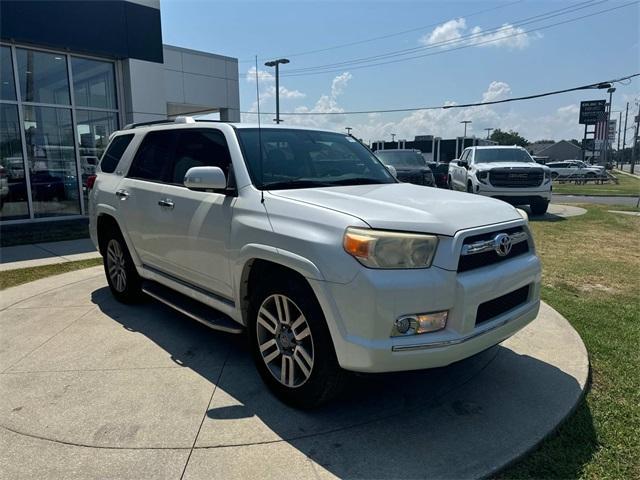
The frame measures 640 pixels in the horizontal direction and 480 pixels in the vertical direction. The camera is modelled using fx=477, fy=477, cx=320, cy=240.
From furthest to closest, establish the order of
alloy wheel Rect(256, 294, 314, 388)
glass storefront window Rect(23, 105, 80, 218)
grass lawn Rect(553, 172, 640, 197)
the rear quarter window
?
grass lawn Rect(553, 172, 640, 197) < glass storefront window Rect(23, 105, 80, 218) < the rear quarter window < alloy wheel Rect(256, 294, 314, 388)

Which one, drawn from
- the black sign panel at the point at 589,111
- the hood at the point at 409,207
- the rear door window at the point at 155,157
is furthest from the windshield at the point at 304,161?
the black sign panel at the point at 589,111

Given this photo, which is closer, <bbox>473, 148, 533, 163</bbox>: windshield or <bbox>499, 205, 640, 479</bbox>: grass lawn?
<bbox>499, 205, 640, 479</bbox>: grass lawn

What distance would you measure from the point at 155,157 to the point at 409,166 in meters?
11.3

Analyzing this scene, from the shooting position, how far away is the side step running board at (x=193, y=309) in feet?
12.0

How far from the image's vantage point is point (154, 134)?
4781mm

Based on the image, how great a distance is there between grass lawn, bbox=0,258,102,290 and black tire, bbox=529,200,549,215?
37.1 ft

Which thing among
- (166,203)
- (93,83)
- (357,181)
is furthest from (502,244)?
(93,83)

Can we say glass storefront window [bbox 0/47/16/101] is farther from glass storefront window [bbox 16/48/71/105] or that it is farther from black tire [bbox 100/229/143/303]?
black tire [bbox 100/229/143/303]

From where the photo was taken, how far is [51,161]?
39.5 feet

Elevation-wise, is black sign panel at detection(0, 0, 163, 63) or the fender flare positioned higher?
black sign panel at detection(0, 0, 163, 63)

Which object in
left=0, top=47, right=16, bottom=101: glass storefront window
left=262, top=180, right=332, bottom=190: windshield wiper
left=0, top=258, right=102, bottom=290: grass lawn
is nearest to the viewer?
left=262, top=180, right=332, bottom=190: windshield wiper

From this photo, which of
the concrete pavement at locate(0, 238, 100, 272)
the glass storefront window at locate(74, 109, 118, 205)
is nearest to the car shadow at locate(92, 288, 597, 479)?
the concrete pavement at locate(0, 238, 100, 272)

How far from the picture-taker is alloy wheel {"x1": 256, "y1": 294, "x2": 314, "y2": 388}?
2980 mm

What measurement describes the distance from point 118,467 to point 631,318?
4.80 m
